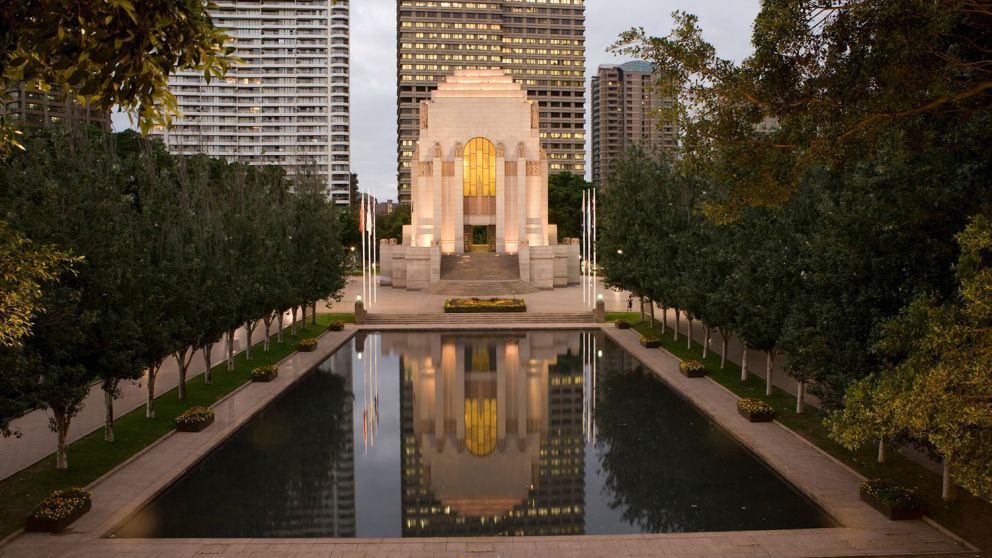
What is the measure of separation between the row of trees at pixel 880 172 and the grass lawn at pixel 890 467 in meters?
3.12

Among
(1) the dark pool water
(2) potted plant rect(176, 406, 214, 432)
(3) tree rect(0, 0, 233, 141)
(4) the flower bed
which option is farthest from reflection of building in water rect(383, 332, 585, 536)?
(4) the flower bed

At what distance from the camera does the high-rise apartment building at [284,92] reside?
151 meters

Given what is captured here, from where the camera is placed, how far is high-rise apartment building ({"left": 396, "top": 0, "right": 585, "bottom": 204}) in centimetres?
16550

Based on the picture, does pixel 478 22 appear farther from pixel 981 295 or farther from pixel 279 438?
pixel 981 295

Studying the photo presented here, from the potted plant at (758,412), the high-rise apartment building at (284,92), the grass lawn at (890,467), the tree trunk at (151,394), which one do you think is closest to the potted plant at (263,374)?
the tree trunk at (151,394)

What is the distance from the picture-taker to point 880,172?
1384cm

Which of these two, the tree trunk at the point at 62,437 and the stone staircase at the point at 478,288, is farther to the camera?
the stone staircase at the point at 478,288

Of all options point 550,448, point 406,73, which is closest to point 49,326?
point 550,448

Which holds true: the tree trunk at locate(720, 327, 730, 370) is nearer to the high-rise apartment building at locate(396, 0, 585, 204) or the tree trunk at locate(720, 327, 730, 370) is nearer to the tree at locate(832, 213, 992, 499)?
the tree at locate(832, 213, 992, 499)

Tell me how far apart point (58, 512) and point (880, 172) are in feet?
58.4

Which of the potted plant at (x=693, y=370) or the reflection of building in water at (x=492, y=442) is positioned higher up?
the potted plant at (x=693, y=370)

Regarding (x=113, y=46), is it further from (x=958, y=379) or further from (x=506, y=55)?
(x=506, y=55)

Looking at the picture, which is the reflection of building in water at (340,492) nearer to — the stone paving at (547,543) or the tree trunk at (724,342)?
the stone paving at (547,543)

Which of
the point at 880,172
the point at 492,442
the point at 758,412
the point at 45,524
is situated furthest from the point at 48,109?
the point at 880,172
